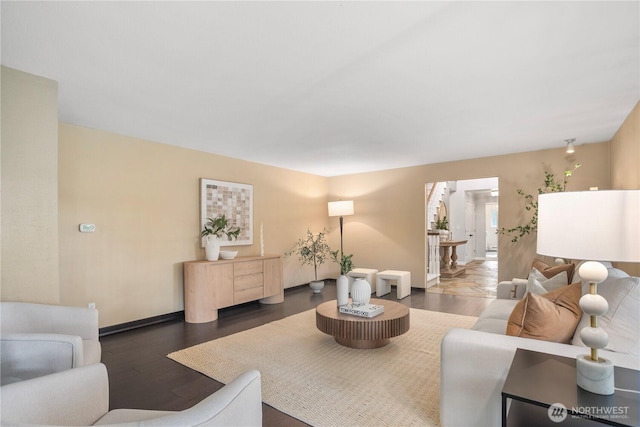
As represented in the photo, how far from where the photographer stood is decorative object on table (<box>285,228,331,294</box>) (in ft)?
21.3

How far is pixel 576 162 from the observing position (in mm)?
4734

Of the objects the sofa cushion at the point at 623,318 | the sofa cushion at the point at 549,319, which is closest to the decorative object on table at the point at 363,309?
the sofa cushion at the point at 549,319

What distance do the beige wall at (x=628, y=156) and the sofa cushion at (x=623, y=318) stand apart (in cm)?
187

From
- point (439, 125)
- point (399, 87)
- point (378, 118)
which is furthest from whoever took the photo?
point (439, 125)

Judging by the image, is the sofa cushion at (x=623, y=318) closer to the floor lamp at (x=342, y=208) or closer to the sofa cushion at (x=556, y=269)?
the sofa cushion at (x=556, y=269)

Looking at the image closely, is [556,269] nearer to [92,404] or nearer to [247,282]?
[92,404]

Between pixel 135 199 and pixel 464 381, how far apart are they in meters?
4.08

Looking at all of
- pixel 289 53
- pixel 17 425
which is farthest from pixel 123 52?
pixel 17 425

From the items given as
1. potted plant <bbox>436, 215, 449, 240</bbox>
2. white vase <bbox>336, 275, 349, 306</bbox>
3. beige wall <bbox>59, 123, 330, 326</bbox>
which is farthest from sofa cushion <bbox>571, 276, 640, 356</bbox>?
potted plant <bbox>436, 215, 449, 240</bbox>

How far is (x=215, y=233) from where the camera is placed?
4773 mm

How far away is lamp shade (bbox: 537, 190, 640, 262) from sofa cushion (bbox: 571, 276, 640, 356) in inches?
22.1

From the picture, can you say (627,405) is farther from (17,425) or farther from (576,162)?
(576,162)

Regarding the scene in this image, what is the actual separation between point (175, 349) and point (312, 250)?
3.59 metres

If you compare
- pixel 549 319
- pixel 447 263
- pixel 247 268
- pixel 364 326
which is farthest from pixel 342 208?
pixel 549 319
